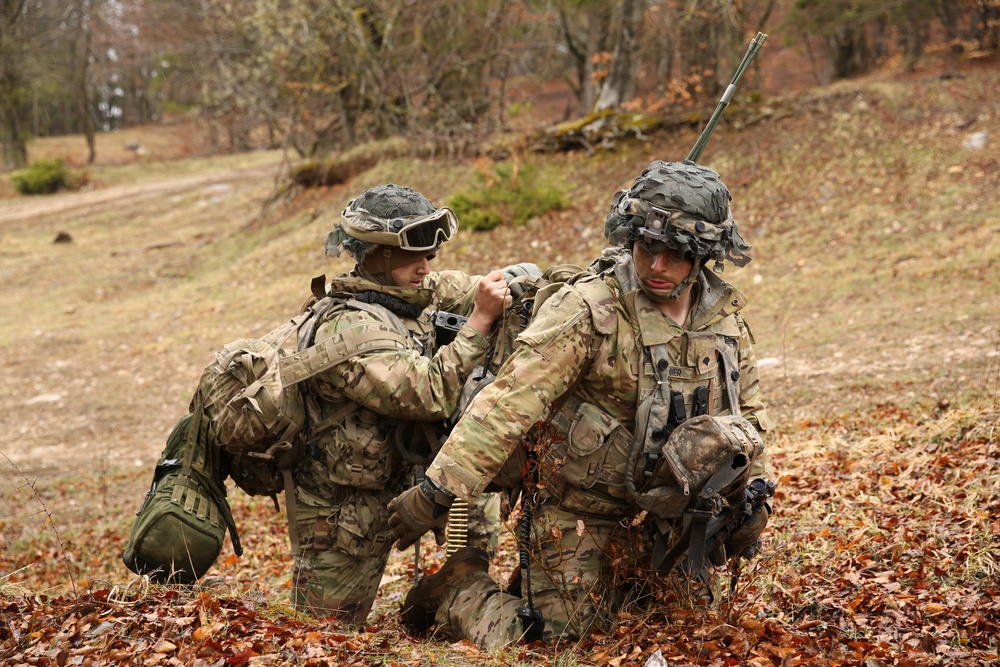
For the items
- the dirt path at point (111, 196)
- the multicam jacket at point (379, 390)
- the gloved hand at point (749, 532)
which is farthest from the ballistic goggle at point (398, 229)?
the dirt path at point (111, 196)

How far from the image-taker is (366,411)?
15.5 feet

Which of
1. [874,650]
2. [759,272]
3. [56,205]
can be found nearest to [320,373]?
[874,650]

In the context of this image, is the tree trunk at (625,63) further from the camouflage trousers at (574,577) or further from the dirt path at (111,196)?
the camouflage trousers at (574,577)

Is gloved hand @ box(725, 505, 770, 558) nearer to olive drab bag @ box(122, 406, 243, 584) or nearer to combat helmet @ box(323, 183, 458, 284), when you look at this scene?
combat helmet @ box(323, 183, 458, 284)

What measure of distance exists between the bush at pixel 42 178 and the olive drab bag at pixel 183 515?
32559mm

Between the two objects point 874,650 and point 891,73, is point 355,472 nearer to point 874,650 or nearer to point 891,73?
point 874,650

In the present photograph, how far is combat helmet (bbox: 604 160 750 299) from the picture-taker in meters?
3.78

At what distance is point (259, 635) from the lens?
13.0ft

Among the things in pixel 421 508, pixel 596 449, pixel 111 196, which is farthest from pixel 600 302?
pixel 111 196

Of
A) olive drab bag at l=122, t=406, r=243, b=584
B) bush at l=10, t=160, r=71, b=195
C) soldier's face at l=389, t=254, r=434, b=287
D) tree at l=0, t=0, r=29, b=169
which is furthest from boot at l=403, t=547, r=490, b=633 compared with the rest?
tree at l=0, t=0, r=29, b=169

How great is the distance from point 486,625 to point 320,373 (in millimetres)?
1463

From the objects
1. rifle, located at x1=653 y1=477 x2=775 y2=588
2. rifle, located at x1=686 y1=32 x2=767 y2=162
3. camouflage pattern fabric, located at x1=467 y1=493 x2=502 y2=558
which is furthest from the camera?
camouflage pattern fabric, located at x1=467 y1=493 x2=502 y2=558

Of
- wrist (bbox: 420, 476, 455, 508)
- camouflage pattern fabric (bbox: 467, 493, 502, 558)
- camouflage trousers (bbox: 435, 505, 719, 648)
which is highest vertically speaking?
wrist (bbox: 420, 476, 455, 508)

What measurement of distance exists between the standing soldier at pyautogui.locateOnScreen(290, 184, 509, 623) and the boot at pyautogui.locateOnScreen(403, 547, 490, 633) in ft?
0.95
